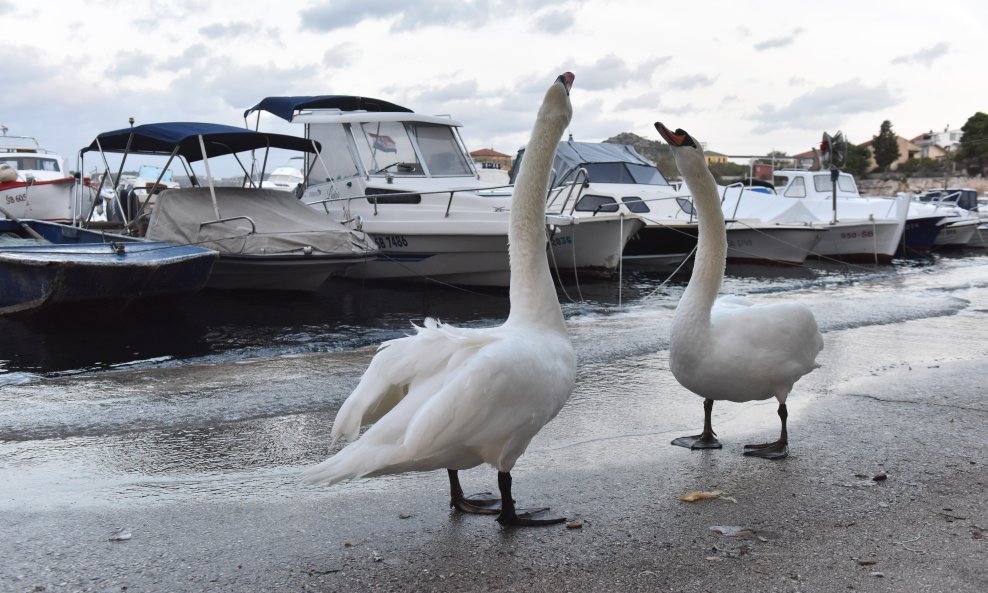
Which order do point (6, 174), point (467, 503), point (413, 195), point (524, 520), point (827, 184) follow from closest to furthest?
point (524, 520), point (467, 503), point (413, 195), point (6, 174), point (827, 184)

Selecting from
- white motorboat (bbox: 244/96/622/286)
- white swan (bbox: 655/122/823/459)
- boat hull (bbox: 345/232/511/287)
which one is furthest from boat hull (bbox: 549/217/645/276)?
white swan (bbox: 655/122/823/459)

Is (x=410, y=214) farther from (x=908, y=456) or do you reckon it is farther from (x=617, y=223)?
(x=908, y=456)

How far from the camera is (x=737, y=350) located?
14.3 ft

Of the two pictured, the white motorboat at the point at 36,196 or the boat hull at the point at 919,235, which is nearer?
the white motorboat at the point at 36,196

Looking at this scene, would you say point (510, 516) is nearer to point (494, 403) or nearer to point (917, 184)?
point (494, 403)

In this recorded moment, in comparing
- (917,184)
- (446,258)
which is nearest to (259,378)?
(446,258)

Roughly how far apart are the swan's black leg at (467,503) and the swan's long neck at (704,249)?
4.95ft

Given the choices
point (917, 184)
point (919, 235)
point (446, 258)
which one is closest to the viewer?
point (446, 258)

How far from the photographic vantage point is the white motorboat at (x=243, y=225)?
1284 cm

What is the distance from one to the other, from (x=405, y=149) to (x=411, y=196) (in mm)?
1225

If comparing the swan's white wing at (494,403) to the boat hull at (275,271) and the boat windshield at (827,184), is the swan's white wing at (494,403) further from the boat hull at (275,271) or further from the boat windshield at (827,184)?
the boat windshield at (827,184)

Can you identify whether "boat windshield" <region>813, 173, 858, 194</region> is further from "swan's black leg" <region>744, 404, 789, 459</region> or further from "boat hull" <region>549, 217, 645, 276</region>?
"swan's black leg" <region>744, 404, 789, 459</region>

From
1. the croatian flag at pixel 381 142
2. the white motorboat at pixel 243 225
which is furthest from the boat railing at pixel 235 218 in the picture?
the croatian flag at pixel 381 142

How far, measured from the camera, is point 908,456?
13.8ft
